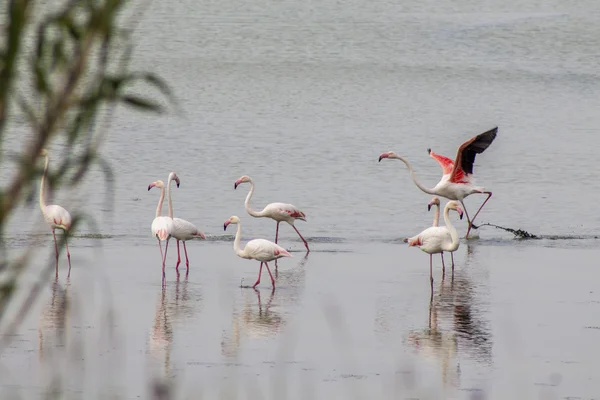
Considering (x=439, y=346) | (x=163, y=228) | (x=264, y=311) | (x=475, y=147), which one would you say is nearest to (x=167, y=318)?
(x=264, y=311)

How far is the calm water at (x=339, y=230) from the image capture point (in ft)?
26.2

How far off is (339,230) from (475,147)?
200 cm

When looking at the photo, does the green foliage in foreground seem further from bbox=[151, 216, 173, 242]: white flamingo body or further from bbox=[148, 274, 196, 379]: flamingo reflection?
bbox=[151, 216, 173, 242]: white flamingo body

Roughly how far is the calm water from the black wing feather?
904 mm

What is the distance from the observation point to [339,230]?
1529 centimetres

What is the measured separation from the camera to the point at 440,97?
30875mm

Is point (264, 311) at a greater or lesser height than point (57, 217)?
lesser

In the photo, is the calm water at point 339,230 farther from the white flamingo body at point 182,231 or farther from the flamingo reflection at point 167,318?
the white flamingo body at point 182,231

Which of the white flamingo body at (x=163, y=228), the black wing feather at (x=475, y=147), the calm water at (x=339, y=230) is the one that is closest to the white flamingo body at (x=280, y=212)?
the calm water at (x=339, y=230)

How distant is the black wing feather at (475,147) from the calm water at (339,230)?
904 millimetres

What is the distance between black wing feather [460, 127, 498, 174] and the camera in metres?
14.8

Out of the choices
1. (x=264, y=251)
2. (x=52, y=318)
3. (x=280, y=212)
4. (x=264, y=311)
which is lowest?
(x=52, y=318)

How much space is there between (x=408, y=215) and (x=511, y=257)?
3557 mm

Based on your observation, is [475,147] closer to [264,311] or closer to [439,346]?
[264,311]
